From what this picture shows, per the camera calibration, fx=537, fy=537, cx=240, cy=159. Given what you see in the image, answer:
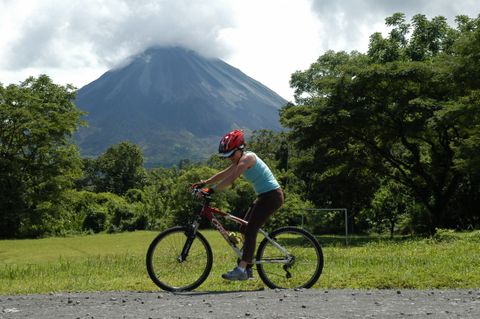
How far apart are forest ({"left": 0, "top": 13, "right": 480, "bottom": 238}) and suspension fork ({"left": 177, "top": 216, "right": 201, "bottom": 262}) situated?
60.7 feet

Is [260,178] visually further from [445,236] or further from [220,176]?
[445,236]

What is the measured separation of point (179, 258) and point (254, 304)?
1810 millimetres

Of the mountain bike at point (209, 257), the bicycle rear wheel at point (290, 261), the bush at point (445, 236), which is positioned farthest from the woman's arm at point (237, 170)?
the bush at point (445, 236)

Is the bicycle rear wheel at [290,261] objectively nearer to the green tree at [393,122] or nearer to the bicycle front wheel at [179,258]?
the bicycle front wheel at [179,258]

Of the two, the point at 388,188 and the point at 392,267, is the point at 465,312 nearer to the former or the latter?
the point at 392,267

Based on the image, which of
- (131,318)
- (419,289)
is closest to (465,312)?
(419,289)

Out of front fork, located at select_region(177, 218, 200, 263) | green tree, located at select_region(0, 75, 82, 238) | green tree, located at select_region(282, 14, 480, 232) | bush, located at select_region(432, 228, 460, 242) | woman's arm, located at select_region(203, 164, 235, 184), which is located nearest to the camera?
woman's arm, located at select_region(203, 164, 235, 184)

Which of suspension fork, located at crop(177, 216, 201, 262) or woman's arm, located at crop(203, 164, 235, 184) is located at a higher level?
woman's arm, located at crop(203, 164, 235, 184)

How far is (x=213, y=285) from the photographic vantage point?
24.1 ft

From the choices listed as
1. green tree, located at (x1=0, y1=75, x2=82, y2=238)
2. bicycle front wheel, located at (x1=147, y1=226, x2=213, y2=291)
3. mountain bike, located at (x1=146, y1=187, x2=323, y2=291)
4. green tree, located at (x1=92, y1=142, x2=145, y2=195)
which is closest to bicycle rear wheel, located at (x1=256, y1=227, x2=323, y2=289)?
mountain bike, located at (x1=146, y1=187, x2=323, y2=291)

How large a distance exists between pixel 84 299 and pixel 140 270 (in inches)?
153

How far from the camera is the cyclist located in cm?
687

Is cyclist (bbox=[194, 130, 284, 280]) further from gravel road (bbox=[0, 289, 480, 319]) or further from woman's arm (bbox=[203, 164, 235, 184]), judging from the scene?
gravel road (bbox=[0, 289, 480, 319])

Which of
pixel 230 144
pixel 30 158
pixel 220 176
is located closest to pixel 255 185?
pixel 220 176
